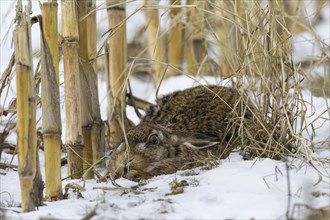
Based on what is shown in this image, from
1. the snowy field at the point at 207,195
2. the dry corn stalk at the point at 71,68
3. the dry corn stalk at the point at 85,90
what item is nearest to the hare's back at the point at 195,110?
the snowy field at the point at 207,195

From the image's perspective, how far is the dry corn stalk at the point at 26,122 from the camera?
11.1 feet

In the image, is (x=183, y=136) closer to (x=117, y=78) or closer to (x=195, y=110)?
(x=195, y=110)

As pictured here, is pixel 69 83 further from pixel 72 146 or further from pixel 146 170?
pixel 146 170

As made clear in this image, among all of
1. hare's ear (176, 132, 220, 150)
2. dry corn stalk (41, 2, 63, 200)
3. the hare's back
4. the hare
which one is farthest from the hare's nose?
dry corn stalk (41, 2, 63, 200)

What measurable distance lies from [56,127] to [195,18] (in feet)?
11.4

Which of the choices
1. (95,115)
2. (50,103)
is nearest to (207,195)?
(50,103)

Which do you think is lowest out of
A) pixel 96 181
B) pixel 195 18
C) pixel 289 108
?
pixel 96 181

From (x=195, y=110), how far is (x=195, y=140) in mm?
374

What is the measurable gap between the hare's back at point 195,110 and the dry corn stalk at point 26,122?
1471 millimetres

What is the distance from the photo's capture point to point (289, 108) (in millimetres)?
4387

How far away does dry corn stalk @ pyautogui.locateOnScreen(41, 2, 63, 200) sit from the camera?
3.67m

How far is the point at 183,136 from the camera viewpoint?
15.0 ft

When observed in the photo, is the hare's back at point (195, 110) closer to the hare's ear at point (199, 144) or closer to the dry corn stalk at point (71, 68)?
the hare's ear at point (199, 144)

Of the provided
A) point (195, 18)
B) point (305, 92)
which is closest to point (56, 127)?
point (305, 92)
